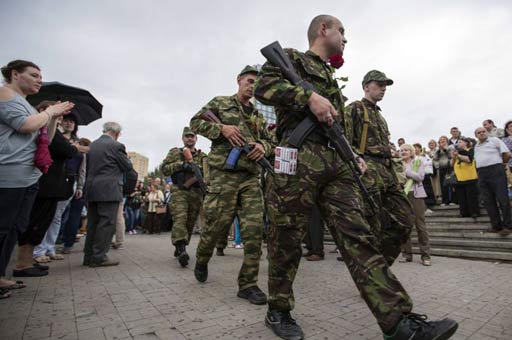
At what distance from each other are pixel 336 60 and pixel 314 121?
0.72m

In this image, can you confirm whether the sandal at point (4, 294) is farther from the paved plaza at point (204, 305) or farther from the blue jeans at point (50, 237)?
the blue jeans at point (50, 237)

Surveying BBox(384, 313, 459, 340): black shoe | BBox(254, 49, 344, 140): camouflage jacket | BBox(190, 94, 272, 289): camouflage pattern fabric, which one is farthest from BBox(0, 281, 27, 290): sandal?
BBox(384, 313, 459, 340): black shoe

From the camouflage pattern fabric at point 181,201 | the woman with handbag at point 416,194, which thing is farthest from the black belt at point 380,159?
the camouflage pattern fabric at point 181,201

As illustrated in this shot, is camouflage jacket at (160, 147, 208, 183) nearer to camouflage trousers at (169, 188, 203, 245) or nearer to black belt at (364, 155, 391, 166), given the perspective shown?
camouflage trousers at (169, 188, 203, 245)

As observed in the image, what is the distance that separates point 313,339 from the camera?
2080mm

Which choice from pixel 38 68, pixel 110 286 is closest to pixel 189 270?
pixel 110 286

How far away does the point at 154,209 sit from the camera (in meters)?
12.5

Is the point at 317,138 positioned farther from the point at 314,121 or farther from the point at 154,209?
the point at 154,209

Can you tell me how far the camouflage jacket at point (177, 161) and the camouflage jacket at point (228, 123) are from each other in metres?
1.88

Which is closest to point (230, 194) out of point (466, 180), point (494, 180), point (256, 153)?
point (256, 153)

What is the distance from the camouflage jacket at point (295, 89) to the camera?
83.7 inches

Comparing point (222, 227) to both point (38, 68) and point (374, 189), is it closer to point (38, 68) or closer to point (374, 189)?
point (374, 189)

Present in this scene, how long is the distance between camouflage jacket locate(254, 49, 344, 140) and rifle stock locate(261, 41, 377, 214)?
51 mm

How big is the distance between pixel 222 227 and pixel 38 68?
2599 mm
